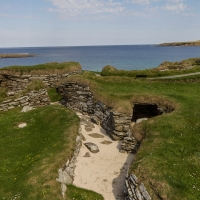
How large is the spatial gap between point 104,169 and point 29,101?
18052mm

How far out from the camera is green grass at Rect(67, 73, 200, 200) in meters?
12.7

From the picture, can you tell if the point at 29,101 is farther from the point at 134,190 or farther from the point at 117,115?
the point at 134,190

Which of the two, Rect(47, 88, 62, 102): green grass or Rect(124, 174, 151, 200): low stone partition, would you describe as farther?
Rect(47, 88, 62, 102): green grass

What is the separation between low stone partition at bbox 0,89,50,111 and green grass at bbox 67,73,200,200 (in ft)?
26.6

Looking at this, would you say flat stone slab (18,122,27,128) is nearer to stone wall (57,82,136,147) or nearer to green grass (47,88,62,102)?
stone wall (57,82,136,147)

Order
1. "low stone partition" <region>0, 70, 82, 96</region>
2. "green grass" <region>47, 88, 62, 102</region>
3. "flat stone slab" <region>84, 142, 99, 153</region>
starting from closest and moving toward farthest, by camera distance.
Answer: "flat stone slab" <region>84, 142, 99, 153</region> → "low stone partition" <region>0, 70, 82, 96</region> → "green grass" <region>47, 88, 62, 102</region>

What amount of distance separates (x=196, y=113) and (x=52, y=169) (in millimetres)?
14463

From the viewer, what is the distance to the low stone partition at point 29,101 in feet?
95.0

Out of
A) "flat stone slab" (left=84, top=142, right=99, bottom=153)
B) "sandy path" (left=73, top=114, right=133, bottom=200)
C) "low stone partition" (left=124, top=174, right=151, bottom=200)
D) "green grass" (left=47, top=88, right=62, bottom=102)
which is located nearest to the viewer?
"low stone partition" (left=124, top=174, right=151, bottom=200)

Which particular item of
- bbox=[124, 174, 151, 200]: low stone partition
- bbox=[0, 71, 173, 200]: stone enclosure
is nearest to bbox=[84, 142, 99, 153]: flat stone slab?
bbox=[0, 71, 173, 200]: stone enclosure

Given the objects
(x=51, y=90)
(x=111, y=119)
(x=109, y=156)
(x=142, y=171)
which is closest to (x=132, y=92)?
(x=111, y=119)

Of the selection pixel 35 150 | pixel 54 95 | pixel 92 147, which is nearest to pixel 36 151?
pixel 35 150

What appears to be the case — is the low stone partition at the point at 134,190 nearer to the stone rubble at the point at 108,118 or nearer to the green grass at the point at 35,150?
the stone rubble at the point at 108,118

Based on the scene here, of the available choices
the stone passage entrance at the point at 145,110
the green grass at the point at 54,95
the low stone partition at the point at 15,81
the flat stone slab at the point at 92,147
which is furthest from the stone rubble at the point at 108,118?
the low stone partition at the point at 15,81
